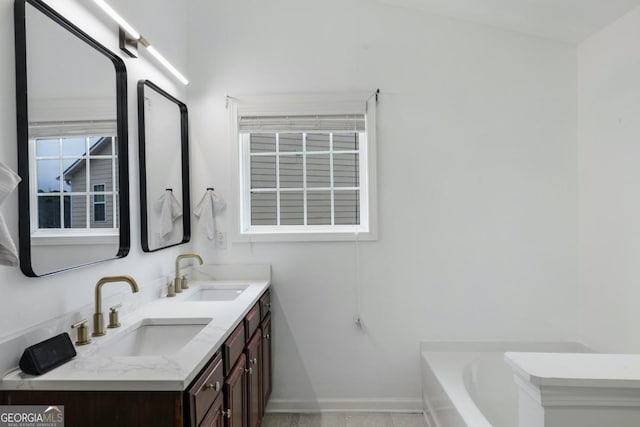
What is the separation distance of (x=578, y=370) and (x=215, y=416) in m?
1.23

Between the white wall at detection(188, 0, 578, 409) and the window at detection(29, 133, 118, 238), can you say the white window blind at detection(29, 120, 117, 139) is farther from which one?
the white wall at detection(188, 0, 578, 409)

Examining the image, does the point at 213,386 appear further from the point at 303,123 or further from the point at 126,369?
the point at 303,123

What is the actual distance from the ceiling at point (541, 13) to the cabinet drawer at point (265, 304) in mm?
2198

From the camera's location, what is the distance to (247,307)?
192 centimetres

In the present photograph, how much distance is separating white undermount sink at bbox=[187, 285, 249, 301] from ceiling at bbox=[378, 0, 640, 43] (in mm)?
2234

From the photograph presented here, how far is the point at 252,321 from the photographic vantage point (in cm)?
208

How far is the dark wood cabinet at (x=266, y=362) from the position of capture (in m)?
2.34

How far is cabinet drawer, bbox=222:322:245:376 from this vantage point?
1.59 m

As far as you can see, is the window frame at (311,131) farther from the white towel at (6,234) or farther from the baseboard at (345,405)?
the white towel at (6,234)

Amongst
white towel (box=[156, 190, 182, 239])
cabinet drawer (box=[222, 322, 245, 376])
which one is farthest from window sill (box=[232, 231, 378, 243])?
cabinet drawer (box=[222, 322, 245, 376])

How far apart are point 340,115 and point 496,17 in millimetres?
1208

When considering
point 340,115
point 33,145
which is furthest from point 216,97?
point 33,145

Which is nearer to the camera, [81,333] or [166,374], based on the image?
[166,374]

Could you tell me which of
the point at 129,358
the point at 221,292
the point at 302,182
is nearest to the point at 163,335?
the point at 129,358
